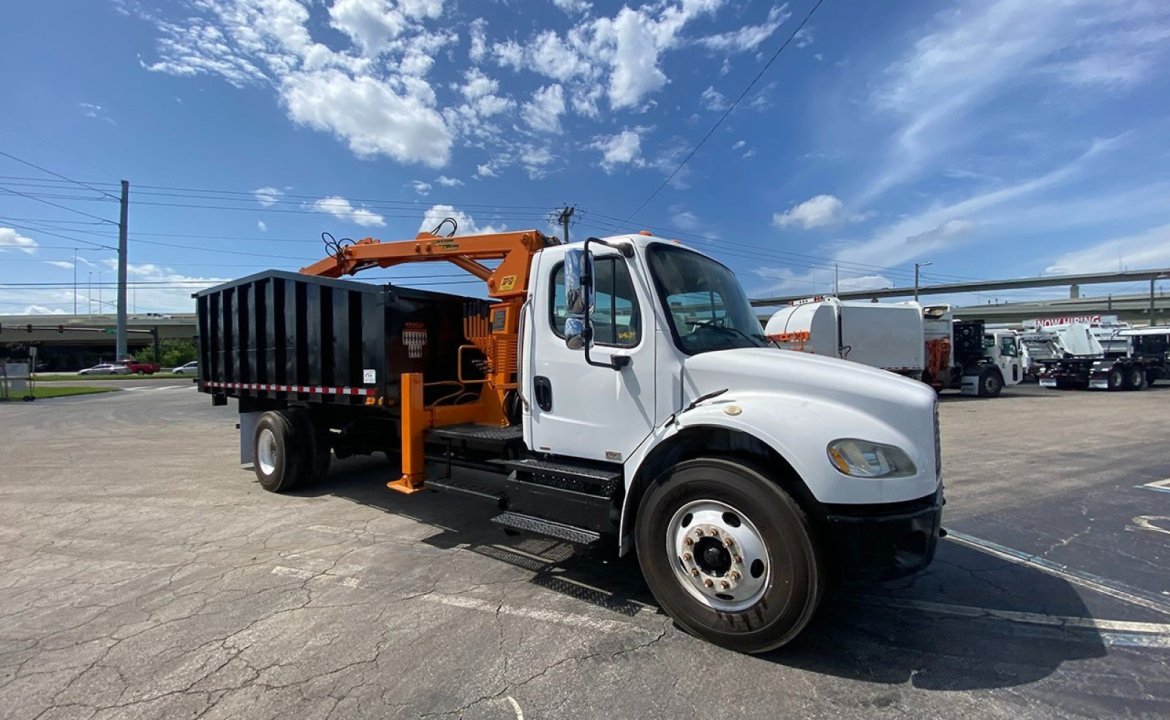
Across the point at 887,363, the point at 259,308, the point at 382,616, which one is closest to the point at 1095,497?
the point at 382,616

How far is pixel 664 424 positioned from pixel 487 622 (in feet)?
5.57

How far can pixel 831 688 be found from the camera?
9.25 ft

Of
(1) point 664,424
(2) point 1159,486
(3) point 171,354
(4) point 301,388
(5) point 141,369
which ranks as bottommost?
(2) point 1159,486

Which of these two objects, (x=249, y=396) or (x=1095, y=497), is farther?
(x=249, y=396)

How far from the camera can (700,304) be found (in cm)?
399

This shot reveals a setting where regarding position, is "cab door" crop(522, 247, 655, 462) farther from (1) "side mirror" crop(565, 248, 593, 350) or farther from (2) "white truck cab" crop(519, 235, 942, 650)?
(1) "side mirror" crop(565, 248, 593, 350)

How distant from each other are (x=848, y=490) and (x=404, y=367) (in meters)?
4.54

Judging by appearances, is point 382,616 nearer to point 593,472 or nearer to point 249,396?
point 593,472

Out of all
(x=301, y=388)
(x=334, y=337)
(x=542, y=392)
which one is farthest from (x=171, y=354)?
(x=542, y=392)

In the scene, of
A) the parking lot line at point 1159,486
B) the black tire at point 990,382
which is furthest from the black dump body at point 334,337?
the black tire at point 990,382

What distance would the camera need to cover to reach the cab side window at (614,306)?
12.5ft

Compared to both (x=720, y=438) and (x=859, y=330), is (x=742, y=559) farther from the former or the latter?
(x=859, y=330)

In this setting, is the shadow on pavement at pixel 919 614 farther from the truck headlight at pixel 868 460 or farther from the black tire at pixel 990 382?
the black tire at pixel 990 382

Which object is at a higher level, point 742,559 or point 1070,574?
point 742,559
